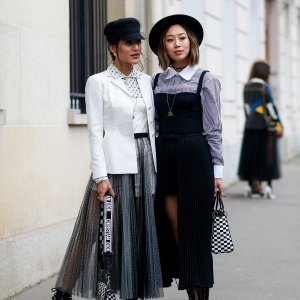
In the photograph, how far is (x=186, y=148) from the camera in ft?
19.1

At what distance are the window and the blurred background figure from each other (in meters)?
3.74

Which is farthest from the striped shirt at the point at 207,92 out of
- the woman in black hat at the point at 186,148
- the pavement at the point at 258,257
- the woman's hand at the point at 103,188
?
the pavement at the point at 258,257

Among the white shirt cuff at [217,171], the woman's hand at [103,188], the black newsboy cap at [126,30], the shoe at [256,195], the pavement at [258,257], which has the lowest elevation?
the pavement at [258,257]

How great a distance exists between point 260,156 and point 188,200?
767cm

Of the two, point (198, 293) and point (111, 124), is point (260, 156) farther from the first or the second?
point (111, 124)

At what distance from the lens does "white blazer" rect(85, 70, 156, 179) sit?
5.66 m

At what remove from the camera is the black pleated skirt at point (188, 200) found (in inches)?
230

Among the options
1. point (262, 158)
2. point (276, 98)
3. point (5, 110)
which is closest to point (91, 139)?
point (5, 110)

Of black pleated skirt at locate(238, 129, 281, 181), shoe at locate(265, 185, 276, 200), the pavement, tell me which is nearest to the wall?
the pavement

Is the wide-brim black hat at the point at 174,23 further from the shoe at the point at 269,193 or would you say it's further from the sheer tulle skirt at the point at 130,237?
the shoe at the point at 269,193

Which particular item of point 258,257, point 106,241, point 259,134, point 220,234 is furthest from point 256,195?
point 106,241

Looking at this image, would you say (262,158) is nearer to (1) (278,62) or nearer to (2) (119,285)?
(2) (119,285)

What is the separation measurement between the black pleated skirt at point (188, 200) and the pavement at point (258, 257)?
2.93ft

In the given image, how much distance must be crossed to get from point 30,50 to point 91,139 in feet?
5.88
